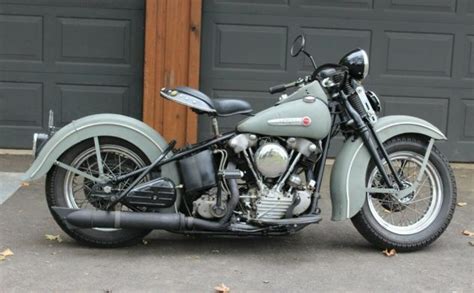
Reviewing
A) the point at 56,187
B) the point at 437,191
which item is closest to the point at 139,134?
the point at 56,187

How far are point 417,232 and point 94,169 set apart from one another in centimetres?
224

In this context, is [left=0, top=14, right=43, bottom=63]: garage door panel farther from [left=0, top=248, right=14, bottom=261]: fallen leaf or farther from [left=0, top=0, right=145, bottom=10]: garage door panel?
[left=0, top=248, right=14, bottom=261]: fallen leaf

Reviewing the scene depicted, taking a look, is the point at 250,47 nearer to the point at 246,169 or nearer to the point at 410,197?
the point at 246,169

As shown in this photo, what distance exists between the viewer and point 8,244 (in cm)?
467

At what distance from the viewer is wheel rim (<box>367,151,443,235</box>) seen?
4672 mm

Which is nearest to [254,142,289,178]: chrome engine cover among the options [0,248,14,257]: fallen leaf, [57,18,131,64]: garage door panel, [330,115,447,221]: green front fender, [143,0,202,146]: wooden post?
[330,115,447,221]: green front fender

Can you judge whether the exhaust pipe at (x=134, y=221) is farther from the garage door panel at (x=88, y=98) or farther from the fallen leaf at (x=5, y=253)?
Answer: the garage door panel at (x=88, y=98)

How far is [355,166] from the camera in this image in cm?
457

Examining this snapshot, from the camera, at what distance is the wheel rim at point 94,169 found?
4531 millimetres

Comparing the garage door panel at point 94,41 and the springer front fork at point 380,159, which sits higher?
the garage door panel at point 94,41

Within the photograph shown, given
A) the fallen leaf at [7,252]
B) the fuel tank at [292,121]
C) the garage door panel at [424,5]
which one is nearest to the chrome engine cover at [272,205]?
the fuel tank at [292,121]

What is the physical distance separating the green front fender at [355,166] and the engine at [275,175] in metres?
0.19

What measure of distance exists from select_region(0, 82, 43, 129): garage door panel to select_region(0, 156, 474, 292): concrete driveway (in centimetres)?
235

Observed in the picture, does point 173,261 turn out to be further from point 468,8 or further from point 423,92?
point 468,8
